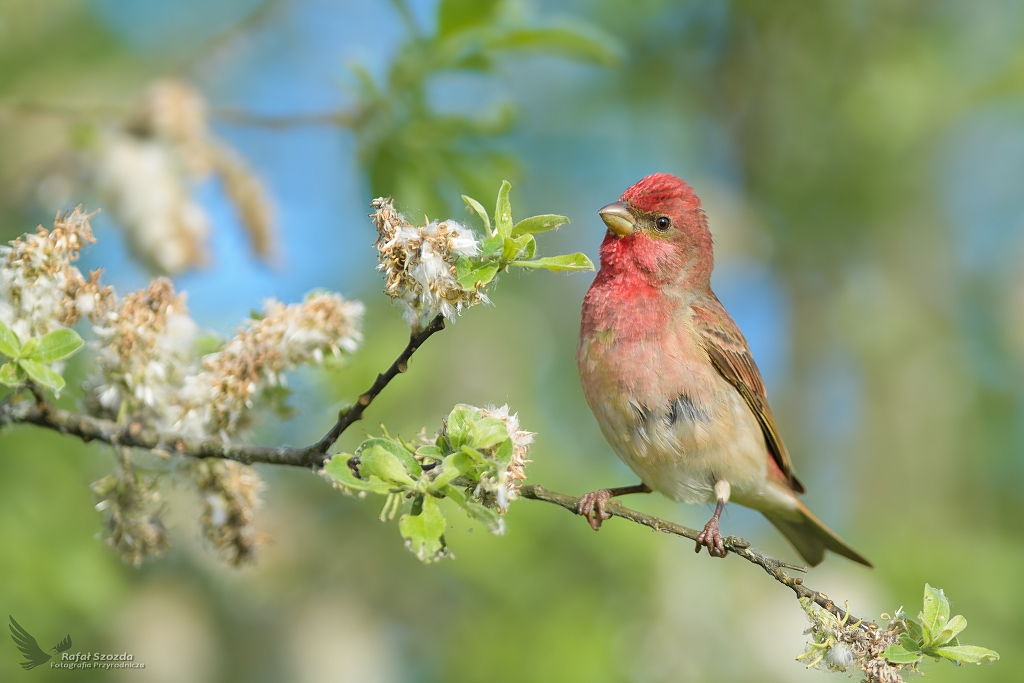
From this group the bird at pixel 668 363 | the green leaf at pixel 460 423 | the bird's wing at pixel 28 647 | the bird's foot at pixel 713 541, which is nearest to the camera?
the green leaf at pixel 460 423

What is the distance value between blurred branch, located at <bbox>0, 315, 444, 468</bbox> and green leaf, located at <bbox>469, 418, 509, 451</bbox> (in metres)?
0.30

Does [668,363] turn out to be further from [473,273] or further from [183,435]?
[183,435]

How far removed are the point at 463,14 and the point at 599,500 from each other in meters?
Result: 2.18

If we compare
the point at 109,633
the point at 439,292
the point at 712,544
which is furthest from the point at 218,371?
the point at 109,633

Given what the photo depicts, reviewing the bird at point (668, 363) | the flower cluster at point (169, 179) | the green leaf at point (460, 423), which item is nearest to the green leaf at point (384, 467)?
the green leaf at point (460, 423)

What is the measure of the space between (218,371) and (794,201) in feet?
28.8

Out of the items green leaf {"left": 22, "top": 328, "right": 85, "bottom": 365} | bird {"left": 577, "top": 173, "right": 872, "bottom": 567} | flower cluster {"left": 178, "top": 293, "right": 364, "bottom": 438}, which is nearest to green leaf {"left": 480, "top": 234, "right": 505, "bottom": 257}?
flower cluster {"left": 178, "top": 293, "right": 364, "bottom": 438}

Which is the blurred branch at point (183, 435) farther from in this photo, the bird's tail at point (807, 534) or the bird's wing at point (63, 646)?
the bird's tail at point (807, 534)

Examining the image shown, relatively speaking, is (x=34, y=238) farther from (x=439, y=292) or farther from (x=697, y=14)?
(x=697, y=14)

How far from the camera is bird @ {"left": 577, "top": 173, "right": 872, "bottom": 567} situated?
4.25 metres

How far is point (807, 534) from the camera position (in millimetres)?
5551

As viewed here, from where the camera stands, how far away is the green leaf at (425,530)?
2.29 metres

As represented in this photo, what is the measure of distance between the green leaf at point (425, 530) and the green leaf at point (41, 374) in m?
1.10

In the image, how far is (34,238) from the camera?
111 inches
